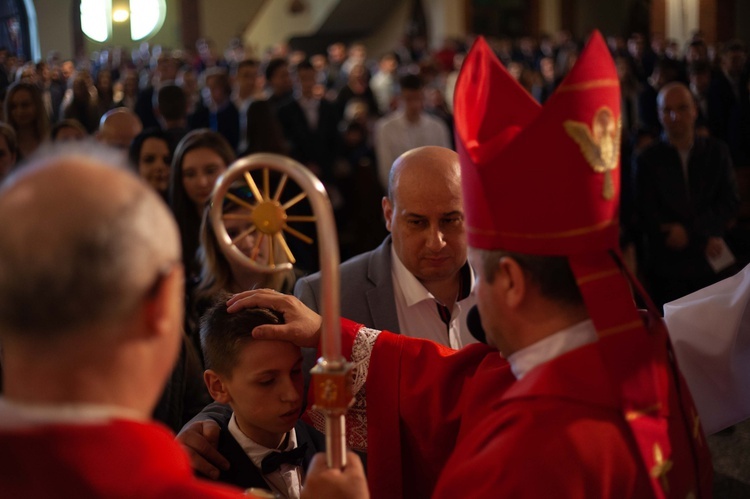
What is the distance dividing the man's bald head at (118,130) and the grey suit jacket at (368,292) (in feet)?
9.69

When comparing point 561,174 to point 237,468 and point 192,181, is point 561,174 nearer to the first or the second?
point 237,468

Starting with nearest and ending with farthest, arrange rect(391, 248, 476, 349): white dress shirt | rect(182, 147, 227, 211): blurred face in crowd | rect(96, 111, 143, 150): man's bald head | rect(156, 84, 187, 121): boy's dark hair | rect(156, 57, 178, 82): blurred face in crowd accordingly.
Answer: rect(391, 248, 476, 349): white dress shirt
rect(182, 147, 227, 211): blurred face in crowd
rect(96, 111, 143, 150): man's bald head
rect(156, 84, 187, 121): boy's dark hair
rect(156, 57, 178, 82): blurred face in crowd

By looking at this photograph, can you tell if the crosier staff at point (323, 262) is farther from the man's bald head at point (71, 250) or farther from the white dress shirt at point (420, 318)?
the white dress shirt at point (420, 318)

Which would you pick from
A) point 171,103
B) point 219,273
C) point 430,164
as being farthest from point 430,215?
point 171,103

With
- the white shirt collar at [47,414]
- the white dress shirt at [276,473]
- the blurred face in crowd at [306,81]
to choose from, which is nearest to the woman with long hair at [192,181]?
the white dress shirt at [276,473]

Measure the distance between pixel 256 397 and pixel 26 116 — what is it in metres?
4.35

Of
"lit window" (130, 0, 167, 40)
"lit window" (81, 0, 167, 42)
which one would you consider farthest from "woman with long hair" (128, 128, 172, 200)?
"lit window" (130, 0, 167, 40)

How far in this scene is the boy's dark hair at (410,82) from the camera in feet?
25.9

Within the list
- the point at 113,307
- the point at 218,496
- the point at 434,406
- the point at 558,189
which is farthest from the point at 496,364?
the point at 113,307

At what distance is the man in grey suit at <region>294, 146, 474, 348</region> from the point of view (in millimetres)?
2662

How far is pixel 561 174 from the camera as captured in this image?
5.36 feet

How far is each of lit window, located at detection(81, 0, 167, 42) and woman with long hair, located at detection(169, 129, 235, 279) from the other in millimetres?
14292

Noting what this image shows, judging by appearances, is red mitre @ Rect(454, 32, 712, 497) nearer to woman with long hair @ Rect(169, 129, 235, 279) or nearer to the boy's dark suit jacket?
the boy's dark suit jacket

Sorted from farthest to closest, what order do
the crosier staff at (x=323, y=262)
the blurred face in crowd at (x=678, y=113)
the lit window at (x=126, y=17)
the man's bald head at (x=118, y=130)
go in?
the lit window at (x=126, y=17)
the blurred face in crowd at (x=678, y=113)
the man's bald head at (x=118, y=130)
the crosier staff at (x=323, y=262)
